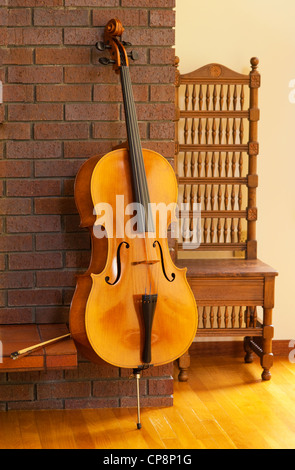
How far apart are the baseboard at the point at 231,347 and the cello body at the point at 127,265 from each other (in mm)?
1139

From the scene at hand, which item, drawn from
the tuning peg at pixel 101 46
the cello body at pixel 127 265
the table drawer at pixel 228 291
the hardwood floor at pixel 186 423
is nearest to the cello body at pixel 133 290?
the cello body at pixel 127 265

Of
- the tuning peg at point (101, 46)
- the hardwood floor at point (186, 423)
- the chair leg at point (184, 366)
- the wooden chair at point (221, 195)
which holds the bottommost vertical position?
the hardwood floor at point (186, 423)

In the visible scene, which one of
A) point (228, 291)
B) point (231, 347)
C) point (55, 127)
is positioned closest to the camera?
point (55, 127)

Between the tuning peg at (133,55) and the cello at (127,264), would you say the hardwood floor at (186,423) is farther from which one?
the tuning peg at (133,55)

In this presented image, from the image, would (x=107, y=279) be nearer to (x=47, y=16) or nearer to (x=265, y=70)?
(x=47, y=16)

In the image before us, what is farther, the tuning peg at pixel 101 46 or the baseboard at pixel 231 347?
the baseboard at pixel 231 347

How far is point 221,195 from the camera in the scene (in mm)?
3561

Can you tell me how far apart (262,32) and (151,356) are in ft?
6.52

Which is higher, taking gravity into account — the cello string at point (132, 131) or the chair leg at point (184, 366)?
the cello string at point (132, 131)

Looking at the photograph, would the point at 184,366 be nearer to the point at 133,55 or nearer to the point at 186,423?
the point at 186,423

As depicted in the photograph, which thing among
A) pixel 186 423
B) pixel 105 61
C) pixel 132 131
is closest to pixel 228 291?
pixel 186 423

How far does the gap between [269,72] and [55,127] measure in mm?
1411

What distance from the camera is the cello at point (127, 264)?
8.37ft
